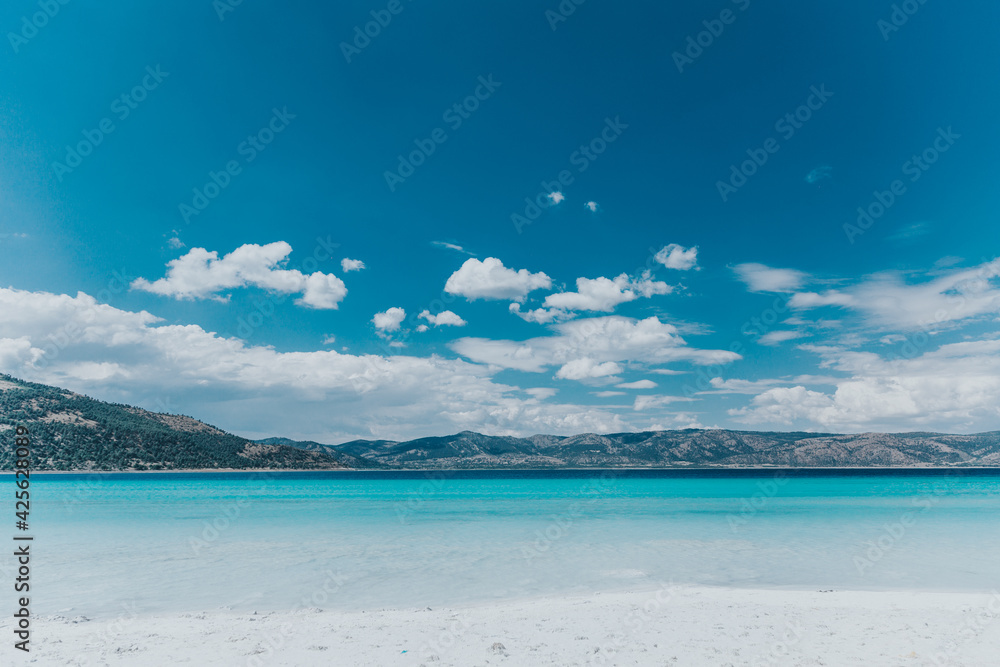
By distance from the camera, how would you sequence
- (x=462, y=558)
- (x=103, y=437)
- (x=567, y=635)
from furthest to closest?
(x=103, y=437) < (x=462, y=558) < (x=567, y=635)

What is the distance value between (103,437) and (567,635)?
16188 centimetres

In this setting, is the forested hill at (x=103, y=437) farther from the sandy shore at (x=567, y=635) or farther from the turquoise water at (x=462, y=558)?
the sandy shore at (x=567, y=635)

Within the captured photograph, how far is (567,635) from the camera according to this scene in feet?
31.1

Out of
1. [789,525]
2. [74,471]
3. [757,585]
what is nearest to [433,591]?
[757,585]

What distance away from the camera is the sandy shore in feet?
27.1

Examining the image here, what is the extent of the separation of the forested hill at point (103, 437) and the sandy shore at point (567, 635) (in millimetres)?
122884

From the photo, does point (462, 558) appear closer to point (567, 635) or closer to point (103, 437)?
point (567, 635)

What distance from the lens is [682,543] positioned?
20.9 metres

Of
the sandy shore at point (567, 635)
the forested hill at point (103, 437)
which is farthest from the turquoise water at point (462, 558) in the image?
the forested hill at point (103, 437)

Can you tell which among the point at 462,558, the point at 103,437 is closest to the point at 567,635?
the point at 462,558

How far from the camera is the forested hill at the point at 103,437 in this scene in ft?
393

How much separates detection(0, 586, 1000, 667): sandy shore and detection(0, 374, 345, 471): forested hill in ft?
403

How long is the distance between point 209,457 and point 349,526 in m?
158

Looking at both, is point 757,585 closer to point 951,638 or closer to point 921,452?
point 951,638
